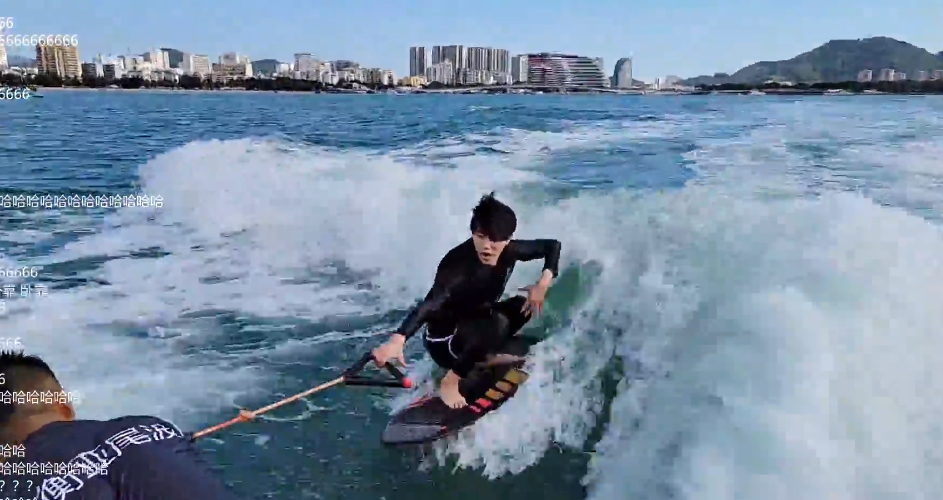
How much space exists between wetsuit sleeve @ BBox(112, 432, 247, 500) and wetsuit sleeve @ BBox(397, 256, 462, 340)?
8.27 feet

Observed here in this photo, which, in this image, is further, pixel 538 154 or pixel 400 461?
pixel 538 154

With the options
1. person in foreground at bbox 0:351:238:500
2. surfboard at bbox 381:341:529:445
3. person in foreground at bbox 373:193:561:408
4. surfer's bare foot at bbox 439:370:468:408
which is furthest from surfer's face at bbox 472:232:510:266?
person in foreground at bbox 0:351:238:500

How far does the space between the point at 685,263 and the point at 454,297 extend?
11.7 feet

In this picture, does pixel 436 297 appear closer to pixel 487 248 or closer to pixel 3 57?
pixel 487 248

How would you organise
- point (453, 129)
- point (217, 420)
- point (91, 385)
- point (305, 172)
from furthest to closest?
point (453, 129) → point (305, 172) → point (91, 385) → point (217, 420)

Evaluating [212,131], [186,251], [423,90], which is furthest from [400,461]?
[423,90]

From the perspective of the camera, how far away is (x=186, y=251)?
10211mm

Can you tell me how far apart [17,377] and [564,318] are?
5611 mm

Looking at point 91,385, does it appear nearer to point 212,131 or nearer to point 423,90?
point 212,131

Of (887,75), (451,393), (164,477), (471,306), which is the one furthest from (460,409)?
(887,75)

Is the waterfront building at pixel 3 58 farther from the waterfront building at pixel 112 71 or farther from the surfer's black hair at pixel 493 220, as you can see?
the waterfront building at pixel 112 71

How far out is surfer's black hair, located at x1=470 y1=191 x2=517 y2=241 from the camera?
181 inches

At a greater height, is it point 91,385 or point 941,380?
point 941,380

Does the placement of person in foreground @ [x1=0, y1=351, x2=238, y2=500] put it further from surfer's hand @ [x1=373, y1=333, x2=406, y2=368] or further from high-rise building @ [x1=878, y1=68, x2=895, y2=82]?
high-rise building @ [x1=878, y1=68, x2=895, y2=82]
